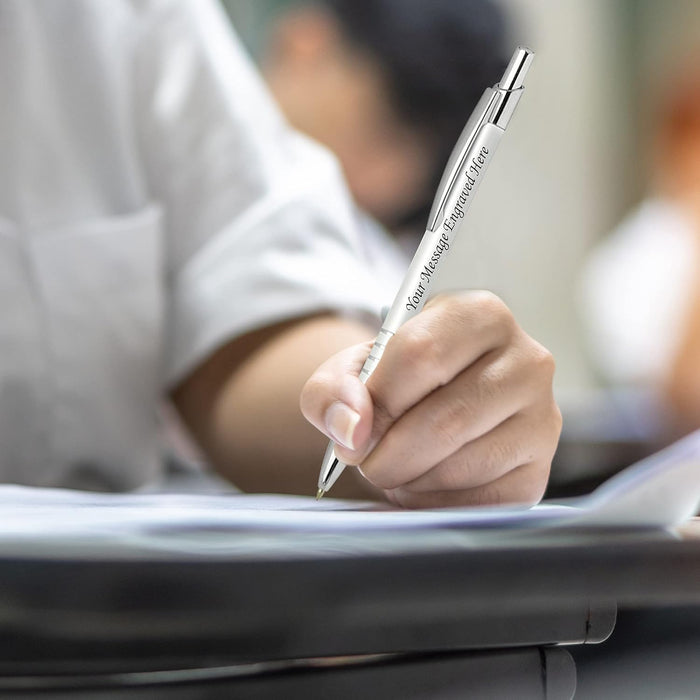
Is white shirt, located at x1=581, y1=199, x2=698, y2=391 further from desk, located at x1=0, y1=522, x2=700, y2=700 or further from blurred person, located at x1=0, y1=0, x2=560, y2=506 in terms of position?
desk, located at x1=0, y1=522, x2=700, y2=700

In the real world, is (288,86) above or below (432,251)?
below

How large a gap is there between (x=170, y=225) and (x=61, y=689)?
0.28m

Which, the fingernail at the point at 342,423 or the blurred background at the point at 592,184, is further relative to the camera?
the blurred background at the point at 592,184

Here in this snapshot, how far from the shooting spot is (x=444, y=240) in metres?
0.16

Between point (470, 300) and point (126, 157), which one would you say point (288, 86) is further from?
point (470, 300)

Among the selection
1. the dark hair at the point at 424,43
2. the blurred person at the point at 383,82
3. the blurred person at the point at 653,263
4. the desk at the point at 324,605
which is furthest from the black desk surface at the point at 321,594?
the blurred person at the point at 653,263

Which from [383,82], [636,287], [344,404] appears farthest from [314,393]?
[636,287]

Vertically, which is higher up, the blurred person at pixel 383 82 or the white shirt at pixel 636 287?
the blurred person at pixel 383 82

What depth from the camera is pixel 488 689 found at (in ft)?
0.42

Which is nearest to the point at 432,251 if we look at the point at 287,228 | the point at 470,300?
the point at 470,300

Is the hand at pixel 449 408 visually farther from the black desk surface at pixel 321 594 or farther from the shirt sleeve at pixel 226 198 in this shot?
the shirt sleeve at pixel 226 198

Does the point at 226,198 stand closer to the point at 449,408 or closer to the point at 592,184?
the point at 449,408

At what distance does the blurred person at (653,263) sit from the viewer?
1011mm

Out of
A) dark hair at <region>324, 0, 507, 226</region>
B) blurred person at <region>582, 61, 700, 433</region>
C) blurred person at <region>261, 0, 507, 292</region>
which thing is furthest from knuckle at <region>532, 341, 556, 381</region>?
blurred person at <region>582, 61, 700, 433</region>
